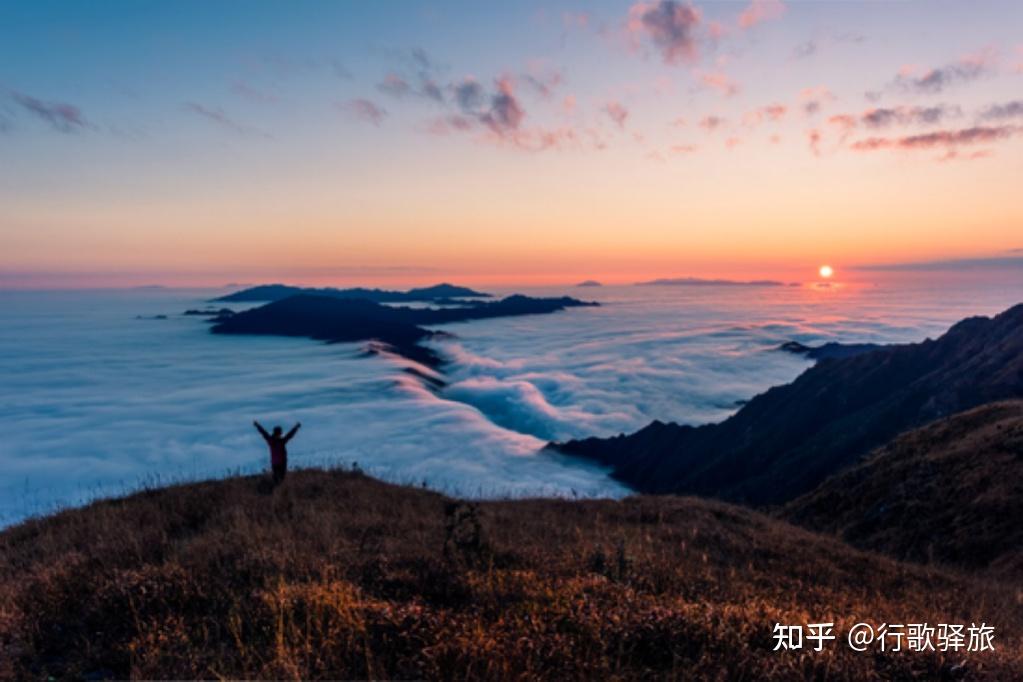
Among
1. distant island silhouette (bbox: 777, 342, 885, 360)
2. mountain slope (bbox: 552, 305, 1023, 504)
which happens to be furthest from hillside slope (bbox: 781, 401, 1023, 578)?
distant island silhouette (bbox: 777, 342, 885, 360)

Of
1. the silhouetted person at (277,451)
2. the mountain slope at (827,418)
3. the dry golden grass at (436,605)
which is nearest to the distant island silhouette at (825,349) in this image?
the mountain slope at (827,418)

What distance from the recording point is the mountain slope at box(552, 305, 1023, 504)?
41.7 m

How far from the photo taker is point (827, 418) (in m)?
52.9

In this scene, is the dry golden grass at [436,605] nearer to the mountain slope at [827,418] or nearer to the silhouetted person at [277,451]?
the silhouetted person at [277,451]

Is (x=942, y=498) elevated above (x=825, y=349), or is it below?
above

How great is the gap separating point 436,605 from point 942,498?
18144 mm

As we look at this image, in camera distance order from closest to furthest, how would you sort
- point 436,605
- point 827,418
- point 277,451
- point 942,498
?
point 436,605
point 277,451
point 942,498
point 827,418

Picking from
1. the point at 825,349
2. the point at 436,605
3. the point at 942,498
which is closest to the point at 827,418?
the point at 942,498

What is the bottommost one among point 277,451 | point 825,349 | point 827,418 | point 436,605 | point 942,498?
point 827,418

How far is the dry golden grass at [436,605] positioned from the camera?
378 cm

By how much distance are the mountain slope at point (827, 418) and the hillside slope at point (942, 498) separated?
19470mm

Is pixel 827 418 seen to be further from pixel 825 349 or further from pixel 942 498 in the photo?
pixel 825 349

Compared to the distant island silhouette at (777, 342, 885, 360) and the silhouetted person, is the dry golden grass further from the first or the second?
the distant island silhouette at (777, 342, 885, 360)

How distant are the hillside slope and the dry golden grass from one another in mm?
4844
